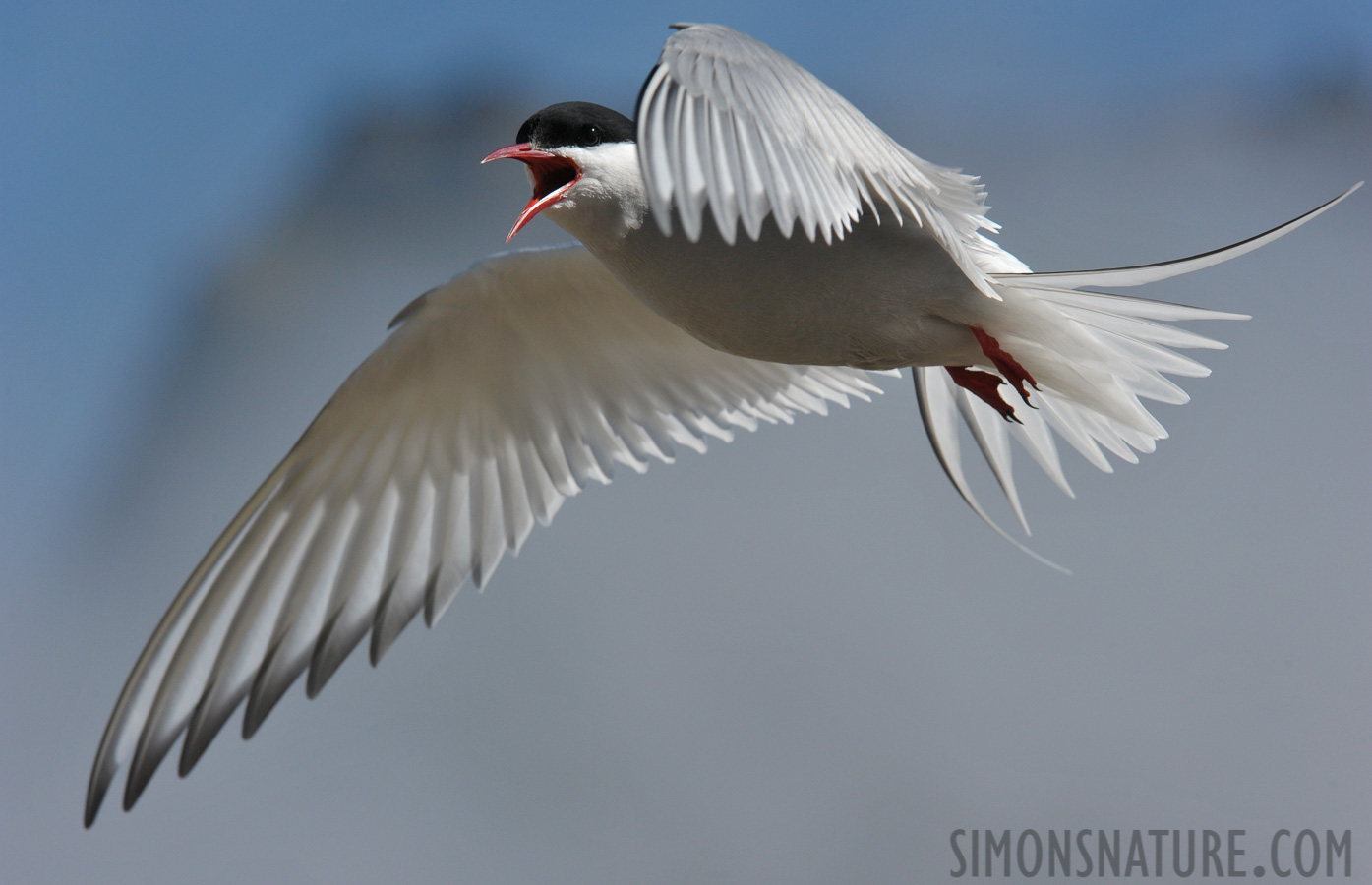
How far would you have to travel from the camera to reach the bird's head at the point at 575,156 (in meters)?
1.43

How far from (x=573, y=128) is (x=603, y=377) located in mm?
730

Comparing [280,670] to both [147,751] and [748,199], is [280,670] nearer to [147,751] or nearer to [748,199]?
[147,751]

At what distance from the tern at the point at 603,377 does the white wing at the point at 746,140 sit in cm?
1

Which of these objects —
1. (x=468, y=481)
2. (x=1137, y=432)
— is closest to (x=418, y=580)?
(x=468, y=481)

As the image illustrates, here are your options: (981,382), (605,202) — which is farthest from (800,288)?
(981,382)

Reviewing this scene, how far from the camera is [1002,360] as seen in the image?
164cm

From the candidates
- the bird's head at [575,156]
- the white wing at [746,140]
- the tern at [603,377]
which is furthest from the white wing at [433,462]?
the white wing at [746,140]

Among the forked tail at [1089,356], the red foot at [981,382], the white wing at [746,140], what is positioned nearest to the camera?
the white wing at [746,140]

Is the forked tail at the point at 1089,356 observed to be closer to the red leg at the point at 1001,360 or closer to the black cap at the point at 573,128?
the red leg at the point at 1001,360

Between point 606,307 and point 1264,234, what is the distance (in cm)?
110

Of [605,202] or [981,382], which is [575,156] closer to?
[605,202]

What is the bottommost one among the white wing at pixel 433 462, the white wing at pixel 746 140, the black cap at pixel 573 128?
the white wing at pixel 433 462

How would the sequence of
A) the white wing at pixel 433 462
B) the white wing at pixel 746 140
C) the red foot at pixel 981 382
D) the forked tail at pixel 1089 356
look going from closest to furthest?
1. the white wing at pixel 746 140
2. the forked tail at pixel 1089 356
3. the red foot at pixel 981 382
4. the white wing at pixel 433 462

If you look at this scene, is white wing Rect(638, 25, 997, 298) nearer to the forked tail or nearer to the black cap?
the black cap
